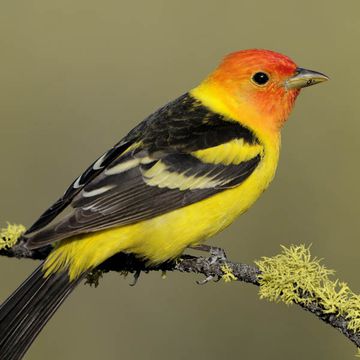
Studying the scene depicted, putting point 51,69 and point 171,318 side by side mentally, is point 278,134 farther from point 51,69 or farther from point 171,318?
point 51,69

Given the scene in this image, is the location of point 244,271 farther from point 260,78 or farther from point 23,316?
point 260,78

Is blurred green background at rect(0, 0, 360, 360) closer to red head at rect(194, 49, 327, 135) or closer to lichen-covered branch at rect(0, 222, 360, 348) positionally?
red head at rect(194, 49, 327, 135)

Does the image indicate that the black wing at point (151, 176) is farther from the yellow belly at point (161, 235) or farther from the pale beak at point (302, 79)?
the pale beak at point (302, 79)

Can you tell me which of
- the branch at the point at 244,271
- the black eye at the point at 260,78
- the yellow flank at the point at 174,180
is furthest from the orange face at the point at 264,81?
the branch at the point at 244,271

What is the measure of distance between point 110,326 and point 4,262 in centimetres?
97

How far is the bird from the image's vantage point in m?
4.06

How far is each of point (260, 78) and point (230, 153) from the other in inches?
Answer: 24.4

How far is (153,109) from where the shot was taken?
280 inches

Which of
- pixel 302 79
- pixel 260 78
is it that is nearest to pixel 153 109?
pixel 260 78

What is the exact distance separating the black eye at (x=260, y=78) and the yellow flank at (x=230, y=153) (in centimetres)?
47

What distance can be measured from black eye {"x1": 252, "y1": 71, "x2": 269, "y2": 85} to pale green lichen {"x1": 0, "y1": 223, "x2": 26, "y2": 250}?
170cm

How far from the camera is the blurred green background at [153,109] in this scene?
596 centimetres

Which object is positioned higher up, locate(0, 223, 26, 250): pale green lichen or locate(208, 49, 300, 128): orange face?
locate(208, 49, 300, 128): orange face

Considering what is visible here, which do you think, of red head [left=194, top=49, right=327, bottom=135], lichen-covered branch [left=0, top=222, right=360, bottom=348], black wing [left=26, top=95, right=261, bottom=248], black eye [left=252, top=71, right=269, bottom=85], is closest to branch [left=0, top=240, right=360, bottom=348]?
lichen-covered branch [left=0, top=222, right=360, bottom=348]
